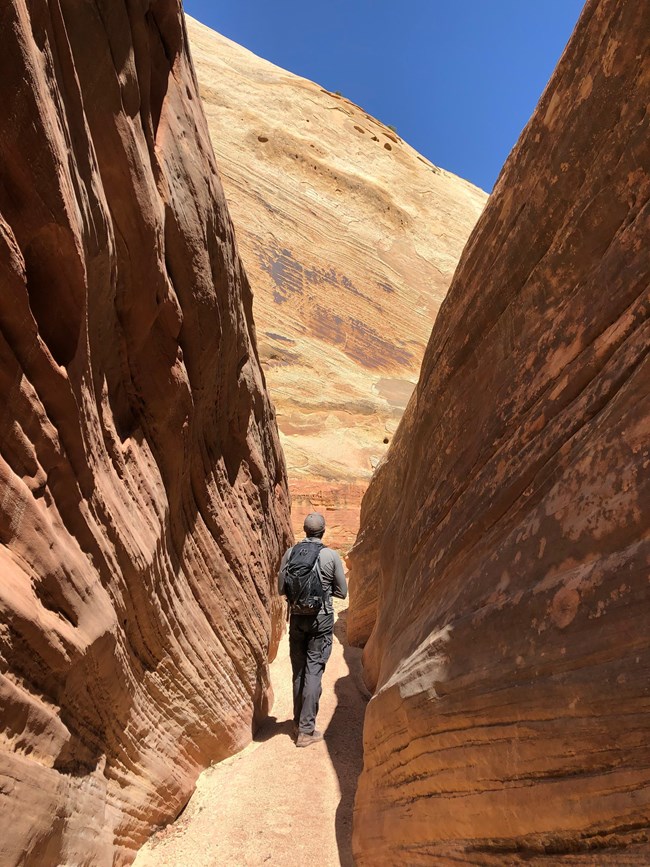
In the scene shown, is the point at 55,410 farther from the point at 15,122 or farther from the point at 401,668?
the point at 401,668

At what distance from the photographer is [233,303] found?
387 cm

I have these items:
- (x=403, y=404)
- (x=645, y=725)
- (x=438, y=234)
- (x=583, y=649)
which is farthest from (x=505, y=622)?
(x=438, y=234)

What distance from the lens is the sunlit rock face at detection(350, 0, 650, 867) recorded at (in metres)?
1.56

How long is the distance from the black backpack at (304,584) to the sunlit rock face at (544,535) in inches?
51.7

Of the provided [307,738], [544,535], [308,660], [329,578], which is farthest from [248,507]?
[544,535]

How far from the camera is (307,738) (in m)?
4.29

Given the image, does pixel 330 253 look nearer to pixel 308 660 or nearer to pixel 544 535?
pixel 308 660

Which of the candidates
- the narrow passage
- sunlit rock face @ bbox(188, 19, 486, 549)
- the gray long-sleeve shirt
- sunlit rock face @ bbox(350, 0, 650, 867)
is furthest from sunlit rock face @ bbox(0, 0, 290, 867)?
sunlit rock face @ bbox(188, 19, 486, 549)

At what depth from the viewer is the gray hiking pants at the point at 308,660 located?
14.4ft

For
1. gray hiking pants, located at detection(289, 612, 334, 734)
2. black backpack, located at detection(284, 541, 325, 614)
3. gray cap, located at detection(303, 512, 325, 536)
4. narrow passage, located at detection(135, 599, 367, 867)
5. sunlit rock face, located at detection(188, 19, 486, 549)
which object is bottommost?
narrow passage, located at detection(135, 599, 367, 867)

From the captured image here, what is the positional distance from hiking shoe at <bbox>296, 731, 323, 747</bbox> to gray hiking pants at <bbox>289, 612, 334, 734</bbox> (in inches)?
1.0

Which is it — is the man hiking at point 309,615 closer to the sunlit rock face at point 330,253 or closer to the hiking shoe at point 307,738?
the hiking shoe at point 307,738

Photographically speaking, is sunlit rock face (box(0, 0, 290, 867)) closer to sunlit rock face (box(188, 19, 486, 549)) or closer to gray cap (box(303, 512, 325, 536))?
gray cap (box(303, 512, 325, 536))

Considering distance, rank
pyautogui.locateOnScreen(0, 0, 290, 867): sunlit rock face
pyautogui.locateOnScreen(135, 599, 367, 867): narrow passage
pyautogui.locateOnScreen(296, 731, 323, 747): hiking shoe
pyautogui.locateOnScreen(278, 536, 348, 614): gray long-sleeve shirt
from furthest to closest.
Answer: pyautogui.locateOnScreen(278, 536, 348, 614): gray long-sleeve shirt < pyautogui.locateOnScreen(296, 731, 323, 747): hiking shoe < pyautogui.locateOnScreen(135, 599, 367, 867): narrow passage < pyautogui.locateOnScreen(0, 0, 290, 867): sunlit rock face
